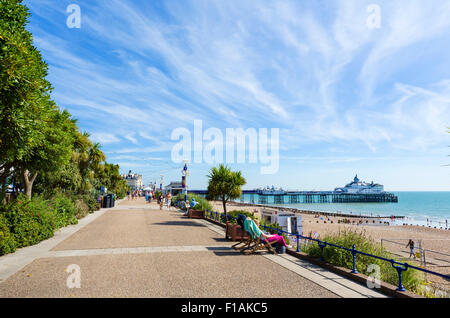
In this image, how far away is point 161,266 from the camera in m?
7.57

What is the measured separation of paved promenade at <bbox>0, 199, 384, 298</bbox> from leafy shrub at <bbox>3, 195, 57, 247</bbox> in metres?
0.47

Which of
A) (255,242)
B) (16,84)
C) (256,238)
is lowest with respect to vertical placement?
(255,242)

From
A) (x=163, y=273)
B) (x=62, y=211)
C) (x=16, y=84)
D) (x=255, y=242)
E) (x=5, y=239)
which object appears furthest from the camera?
(x=62, y=211)

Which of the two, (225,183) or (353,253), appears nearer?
(353,253)

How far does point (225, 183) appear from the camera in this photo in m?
18.0

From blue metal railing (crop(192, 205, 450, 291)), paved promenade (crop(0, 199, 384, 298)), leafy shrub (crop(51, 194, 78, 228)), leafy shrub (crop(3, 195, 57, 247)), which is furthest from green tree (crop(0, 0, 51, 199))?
blue metal railing (crop(192, 205, 450, 291))

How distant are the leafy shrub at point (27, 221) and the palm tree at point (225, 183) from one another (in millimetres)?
9103

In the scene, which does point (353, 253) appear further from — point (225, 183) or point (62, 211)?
point (62, 211)

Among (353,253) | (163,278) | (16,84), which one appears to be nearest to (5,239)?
(16,84)

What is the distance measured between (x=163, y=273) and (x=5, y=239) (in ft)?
18.4

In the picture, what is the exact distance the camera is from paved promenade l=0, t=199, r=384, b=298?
5618 millimetres
